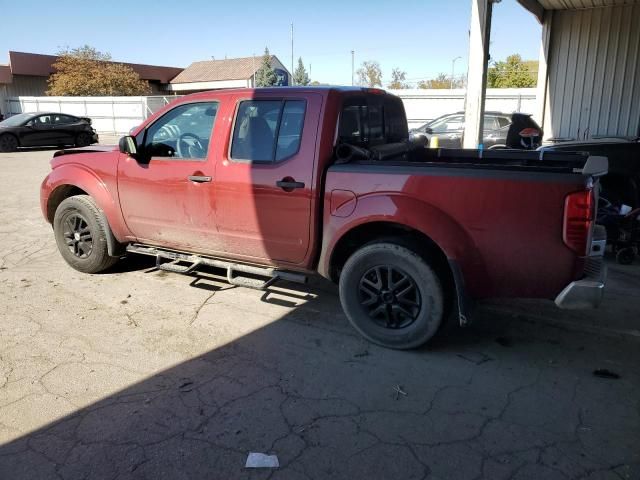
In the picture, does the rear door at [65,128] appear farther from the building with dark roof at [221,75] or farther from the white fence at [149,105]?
the building with dark roof at [221,75]

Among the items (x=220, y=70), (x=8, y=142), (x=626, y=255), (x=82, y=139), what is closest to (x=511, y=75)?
(x=220, y=70)

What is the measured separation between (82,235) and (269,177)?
252 centimetres

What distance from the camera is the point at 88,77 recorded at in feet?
125

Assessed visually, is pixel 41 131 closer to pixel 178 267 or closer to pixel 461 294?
pixel 178 267

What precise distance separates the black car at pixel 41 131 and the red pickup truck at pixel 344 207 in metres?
16.7

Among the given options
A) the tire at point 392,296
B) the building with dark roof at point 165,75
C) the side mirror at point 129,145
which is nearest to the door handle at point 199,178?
the side mirror at point 129,145

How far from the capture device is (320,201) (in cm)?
390

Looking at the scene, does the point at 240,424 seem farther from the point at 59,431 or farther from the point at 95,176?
the point at 95,176

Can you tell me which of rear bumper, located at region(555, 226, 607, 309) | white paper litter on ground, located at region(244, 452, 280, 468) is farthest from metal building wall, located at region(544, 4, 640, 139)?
white paper litter on ground, located at region(244, 452, 280, 468)

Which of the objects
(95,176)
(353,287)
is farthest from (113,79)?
(353,287)

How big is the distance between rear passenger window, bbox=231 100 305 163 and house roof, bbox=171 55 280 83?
4762 centimetres

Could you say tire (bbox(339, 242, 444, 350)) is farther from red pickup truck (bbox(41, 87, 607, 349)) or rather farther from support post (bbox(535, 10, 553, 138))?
support post (bbox(535, 10, 553, 138))

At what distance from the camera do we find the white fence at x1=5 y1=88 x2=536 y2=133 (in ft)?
65.7

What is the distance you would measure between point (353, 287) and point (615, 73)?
11.5 m
